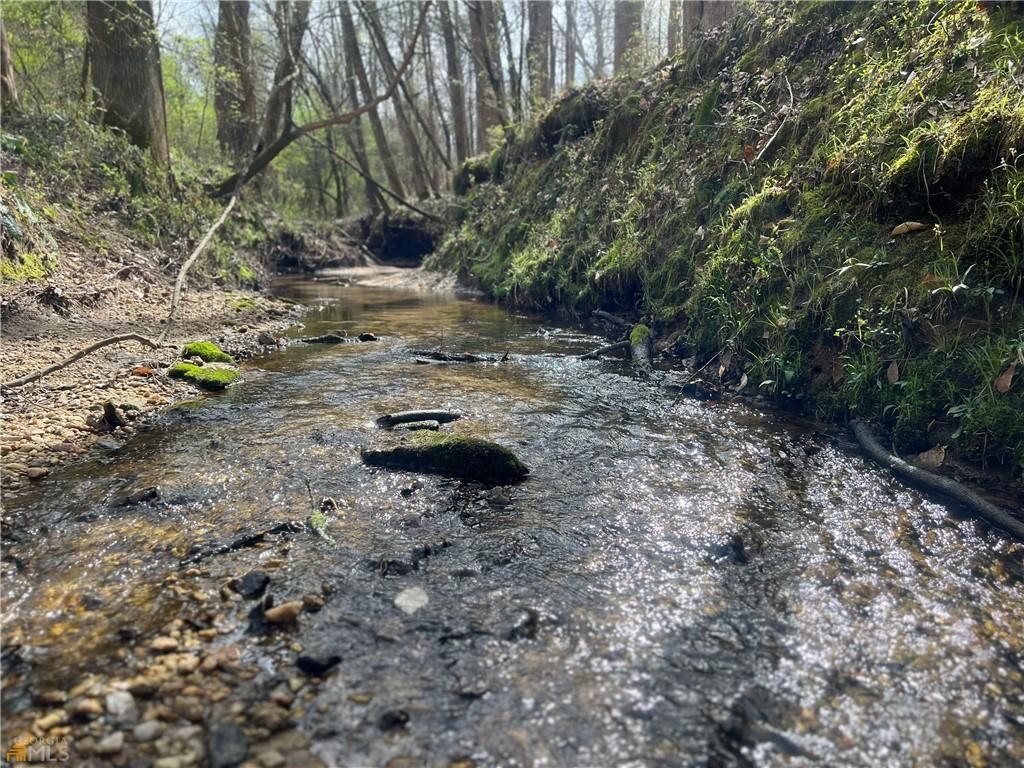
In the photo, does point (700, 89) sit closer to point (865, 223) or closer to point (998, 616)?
point (865, 223)

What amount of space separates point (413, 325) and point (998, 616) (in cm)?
830

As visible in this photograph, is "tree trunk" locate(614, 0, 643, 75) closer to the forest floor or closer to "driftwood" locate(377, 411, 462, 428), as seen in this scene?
the forest floor

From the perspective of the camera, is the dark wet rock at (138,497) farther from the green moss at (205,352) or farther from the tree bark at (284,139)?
the tree bark at (284,139)

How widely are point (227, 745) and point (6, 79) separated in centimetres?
1309

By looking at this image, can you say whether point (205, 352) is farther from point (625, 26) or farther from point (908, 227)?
point (625, 26)

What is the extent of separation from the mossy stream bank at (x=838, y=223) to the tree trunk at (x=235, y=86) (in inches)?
430

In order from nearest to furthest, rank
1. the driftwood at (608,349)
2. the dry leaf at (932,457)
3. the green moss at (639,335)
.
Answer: the dry leaf at (932,457) → the driftwood at (608,349) → the green moss at (639,335)

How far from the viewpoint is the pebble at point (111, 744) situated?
191 centimetres

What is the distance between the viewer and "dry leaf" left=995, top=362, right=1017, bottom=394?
12.2 feet

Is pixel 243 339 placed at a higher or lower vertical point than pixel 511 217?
lower

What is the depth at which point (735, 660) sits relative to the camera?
2459mm

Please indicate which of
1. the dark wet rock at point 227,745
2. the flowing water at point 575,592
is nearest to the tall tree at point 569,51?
the flowing water at point 575,592

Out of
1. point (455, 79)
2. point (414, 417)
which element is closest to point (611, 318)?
point (414, 417)

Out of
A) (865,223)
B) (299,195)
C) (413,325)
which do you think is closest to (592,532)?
(865,223)
